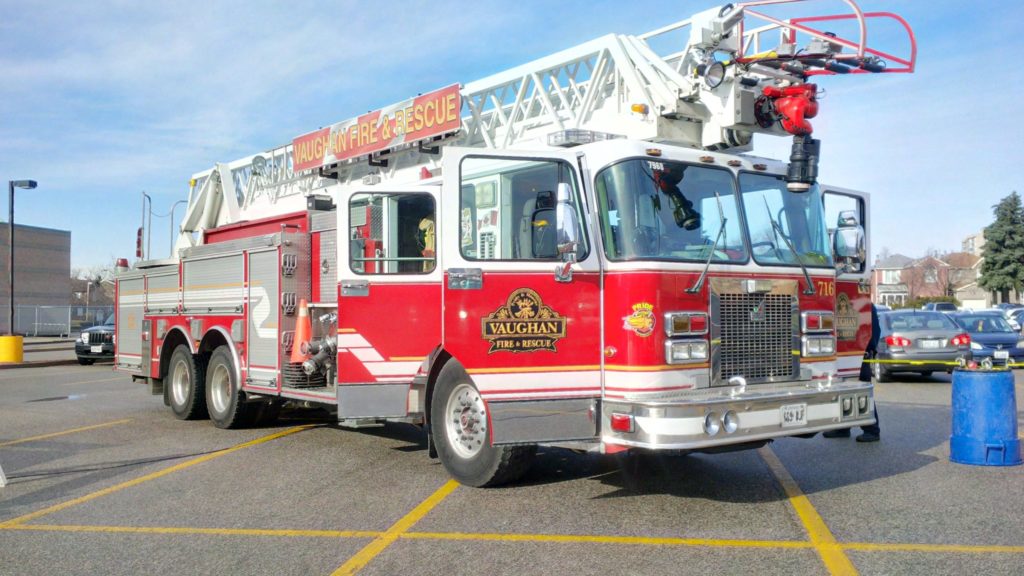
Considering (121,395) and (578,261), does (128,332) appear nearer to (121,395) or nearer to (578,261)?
(121,395)

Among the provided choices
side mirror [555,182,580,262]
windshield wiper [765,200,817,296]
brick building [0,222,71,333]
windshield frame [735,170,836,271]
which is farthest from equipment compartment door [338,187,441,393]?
brick building [0,222,71,333]

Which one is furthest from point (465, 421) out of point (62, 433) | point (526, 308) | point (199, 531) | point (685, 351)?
point (62, 433)

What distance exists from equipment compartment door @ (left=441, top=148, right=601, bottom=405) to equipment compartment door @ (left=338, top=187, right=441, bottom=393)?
0.84 meters

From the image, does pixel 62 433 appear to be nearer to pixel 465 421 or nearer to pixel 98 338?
pixel 465 421

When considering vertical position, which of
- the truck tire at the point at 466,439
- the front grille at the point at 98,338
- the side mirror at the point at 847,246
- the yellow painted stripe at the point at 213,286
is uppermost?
the side mirror at the point at 847,246

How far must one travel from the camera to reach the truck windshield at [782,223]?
682cm

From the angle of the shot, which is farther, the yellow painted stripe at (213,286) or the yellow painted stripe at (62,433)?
the yellow painted stripe at (213,286)

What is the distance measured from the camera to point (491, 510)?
6.25m

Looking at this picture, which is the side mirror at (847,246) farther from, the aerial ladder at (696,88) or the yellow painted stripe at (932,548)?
A: the yellow painted stripe at (932,548)

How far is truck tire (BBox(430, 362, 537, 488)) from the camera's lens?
666 centimetres

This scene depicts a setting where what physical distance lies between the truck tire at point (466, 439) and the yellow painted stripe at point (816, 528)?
2.00 metres

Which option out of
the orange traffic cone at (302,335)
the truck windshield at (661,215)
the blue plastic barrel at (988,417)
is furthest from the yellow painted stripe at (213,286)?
the blue plastic barrel at (988,417)

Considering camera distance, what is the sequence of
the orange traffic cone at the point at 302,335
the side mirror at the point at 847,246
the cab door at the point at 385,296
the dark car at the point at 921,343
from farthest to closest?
the dark car at the point at 921,343 → the orange traffic cone at the point at 302,335 → the side mirror at the point at 847,246 → the cab door at the point at 385,296

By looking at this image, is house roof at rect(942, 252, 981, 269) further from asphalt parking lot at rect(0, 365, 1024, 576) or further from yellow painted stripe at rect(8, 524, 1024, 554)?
yellow painted stripe at rect(8, 524, 1024, 554)
